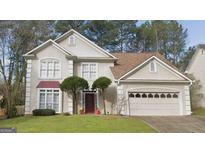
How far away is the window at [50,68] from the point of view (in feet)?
61.3

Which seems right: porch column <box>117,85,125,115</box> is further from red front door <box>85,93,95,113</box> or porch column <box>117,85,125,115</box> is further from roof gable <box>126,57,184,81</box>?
red front door <box>85,93,95,113</box>

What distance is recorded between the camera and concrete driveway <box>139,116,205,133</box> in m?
13.1

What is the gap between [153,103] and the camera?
700 inches

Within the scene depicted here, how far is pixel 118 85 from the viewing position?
1816cm

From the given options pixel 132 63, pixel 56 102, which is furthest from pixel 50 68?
pixel 132 63

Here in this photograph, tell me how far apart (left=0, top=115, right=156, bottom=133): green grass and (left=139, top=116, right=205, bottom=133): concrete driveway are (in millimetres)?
575

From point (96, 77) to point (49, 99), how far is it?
11.2ft

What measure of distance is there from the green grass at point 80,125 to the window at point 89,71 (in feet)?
14.4

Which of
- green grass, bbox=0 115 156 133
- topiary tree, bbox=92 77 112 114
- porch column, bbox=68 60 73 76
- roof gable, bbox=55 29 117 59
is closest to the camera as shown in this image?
green grass, bbox=0 115 156 133

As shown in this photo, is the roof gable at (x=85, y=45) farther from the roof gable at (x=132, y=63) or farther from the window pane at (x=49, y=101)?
the window pane at (x=49, y=101)

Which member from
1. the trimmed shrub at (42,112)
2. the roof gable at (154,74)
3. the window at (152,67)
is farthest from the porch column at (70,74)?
the window at (152,67)

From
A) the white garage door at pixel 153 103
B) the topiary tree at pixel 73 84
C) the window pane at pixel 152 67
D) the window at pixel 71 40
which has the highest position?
the window at pixel 71 40

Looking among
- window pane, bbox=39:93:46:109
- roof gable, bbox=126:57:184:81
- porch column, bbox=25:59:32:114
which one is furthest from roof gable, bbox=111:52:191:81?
porch column, bbox=25:59:32:114
